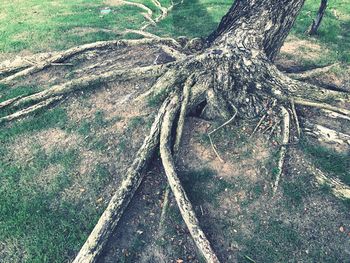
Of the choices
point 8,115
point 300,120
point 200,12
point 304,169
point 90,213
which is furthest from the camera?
point 200,12

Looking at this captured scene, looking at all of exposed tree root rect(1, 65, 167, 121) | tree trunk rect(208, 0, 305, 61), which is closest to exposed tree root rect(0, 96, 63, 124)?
exposed tree root rect(1, 65, 167, 121)

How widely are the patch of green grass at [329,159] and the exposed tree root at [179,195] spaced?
242 centimetres

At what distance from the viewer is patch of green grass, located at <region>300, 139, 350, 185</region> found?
5785 mm

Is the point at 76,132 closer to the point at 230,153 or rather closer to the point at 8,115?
the point at 8,115

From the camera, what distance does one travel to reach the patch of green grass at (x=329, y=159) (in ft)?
19.0

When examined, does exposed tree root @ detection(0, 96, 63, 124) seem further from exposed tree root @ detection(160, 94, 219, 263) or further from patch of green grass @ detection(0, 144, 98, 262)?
exposed tree root @ detection(160, 94, 219, 263)

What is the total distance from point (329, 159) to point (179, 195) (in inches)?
110

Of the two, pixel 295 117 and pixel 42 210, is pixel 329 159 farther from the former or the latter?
pixel 42 210

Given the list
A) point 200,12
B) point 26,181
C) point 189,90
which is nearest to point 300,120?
point 189,90

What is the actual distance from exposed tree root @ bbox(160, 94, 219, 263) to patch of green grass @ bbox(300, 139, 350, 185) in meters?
2.42

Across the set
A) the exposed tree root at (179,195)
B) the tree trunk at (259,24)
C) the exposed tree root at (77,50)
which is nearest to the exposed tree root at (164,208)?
the exposed tree root at (179,195)

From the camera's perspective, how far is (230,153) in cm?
610

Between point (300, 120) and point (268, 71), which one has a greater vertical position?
point (268, 71)

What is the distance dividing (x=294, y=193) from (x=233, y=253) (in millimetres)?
1458
